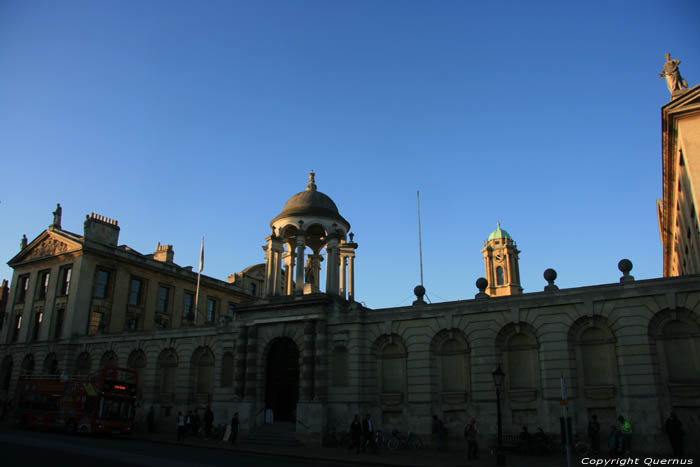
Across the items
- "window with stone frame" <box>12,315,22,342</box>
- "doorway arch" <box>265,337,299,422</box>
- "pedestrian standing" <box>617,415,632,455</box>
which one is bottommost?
"pedestrian standing" <box>617,415,632,455</box>

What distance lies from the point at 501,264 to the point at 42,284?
65428 millimetres

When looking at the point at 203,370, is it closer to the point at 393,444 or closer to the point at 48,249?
the point at 393,444

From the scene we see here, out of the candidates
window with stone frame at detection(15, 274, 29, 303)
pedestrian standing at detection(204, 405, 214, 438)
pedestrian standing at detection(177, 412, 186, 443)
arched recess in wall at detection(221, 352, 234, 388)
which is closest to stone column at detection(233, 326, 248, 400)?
arched recess in wall at detection(221, 352, 234, 388)

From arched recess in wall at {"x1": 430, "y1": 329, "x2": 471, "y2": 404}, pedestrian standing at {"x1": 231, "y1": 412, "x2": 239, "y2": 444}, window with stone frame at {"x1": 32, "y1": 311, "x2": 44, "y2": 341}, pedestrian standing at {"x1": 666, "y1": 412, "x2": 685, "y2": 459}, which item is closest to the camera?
pedestrian standing at {"x1": 666, "y1": 412, "x2": 685, "y2": 459}

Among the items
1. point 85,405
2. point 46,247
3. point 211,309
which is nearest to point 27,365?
point 46,247

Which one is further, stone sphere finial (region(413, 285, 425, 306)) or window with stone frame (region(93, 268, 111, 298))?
window with stone frame (region(93, 268, 111, 298))

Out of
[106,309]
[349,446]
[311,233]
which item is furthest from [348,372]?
[106,309]

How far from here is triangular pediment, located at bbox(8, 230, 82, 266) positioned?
4828 centimetres

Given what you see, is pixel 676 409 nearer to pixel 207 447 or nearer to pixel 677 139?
pixel 677 139

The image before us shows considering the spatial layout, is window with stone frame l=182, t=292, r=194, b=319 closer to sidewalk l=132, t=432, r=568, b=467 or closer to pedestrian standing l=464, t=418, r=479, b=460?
sidewalk l=132, t=432, r=568, b=467

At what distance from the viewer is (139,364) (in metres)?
39.5

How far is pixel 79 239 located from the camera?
47562 millimetres

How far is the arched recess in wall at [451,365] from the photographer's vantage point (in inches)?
1041

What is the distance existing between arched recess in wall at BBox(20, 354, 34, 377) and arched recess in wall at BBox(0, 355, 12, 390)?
2358mm
